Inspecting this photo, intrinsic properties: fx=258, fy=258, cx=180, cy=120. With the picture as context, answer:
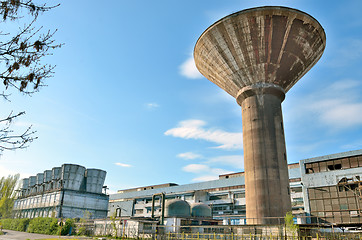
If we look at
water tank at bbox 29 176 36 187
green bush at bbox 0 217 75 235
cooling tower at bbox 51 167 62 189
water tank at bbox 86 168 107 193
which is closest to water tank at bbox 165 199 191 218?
green bush at bbox 0 217 75 235

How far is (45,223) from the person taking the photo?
48188mm

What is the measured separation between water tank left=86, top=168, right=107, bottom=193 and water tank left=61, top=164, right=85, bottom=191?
192cm

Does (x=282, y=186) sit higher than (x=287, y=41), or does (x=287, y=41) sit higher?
(x=287, y=41)

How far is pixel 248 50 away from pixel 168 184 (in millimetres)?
63543

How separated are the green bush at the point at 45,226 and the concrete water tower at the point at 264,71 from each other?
3649cm

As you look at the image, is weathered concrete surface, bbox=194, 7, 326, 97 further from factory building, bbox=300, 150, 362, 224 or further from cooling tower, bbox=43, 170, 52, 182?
cooling tower, bbox=43, 170, 52, 182

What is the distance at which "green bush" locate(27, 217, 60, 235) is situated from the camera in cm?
4556

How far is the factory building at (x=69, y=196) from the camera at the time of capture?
58.0 metres

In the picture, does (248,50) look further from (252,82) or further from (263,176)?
(263,176)

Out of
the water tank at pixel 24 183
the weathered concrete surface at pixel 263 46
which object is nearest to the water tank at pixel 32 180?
the water tank at pixel 24 183

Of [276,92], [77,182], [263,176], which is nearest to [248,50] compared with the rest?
[276,92]

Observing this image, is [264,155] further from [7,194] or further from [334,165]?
[7,194]

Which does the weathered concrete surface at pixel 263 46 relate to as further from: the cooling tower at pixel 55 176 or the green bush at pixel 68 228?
the cooling tower at pixel 55 176

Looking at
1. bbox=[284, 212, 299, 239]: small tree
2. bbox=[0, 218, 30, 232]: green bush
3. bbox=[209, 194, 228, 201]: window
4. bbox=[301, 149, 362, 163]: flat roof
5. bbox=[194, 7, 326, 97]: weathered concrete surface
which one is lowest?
bbox=[0, 218, 30, 232]: green bush
